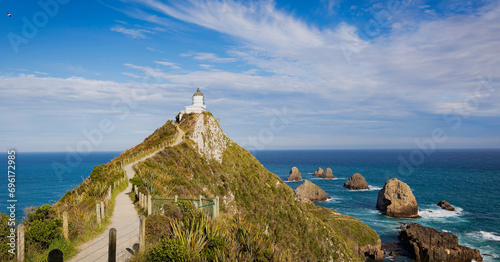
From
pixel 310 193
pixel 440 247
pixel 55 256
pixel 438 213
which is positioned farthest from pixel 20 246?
pixel 438 213

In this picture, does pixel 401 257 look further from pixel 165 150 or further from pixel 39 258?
pixel 39 258

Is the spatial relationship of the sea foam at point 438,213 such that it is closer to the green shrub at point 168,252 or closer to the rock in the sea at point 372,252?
the rock in the sea at point 372,252

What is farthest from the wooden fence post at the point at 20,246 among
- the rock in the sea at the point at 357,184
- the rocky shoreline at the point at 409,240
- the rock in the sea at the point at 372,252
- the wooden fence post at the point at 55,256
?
the rock in the sea at the point at 357,184

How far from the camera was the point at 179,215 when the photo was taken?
16078 mm

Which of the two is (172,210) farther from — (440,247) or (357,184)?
(357,184)

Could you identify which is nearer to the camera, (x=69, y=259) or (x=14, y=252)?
(x=14, y=252)

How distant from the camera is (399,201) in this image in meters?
66.2

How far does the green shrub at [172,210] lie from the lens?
16203mm

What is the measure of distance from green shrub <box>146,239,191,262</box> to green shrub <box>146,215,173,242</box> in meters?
2.18

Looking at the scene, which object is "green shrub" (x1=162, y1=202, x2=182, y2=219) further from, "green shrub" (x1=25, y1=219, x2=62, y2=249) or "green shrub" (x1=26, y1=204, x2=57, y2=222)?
"green shrub" (x1=26, y1=204, x2=57, y2=222)

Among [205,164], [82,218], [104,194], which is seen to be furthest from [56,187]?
[82,218]

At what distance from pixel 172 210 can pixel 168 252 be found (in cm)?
703

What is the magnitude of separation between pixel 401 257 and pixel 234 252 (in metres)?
42.1

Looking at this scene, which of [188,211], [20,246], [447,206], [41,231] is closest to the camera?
[20,246]
